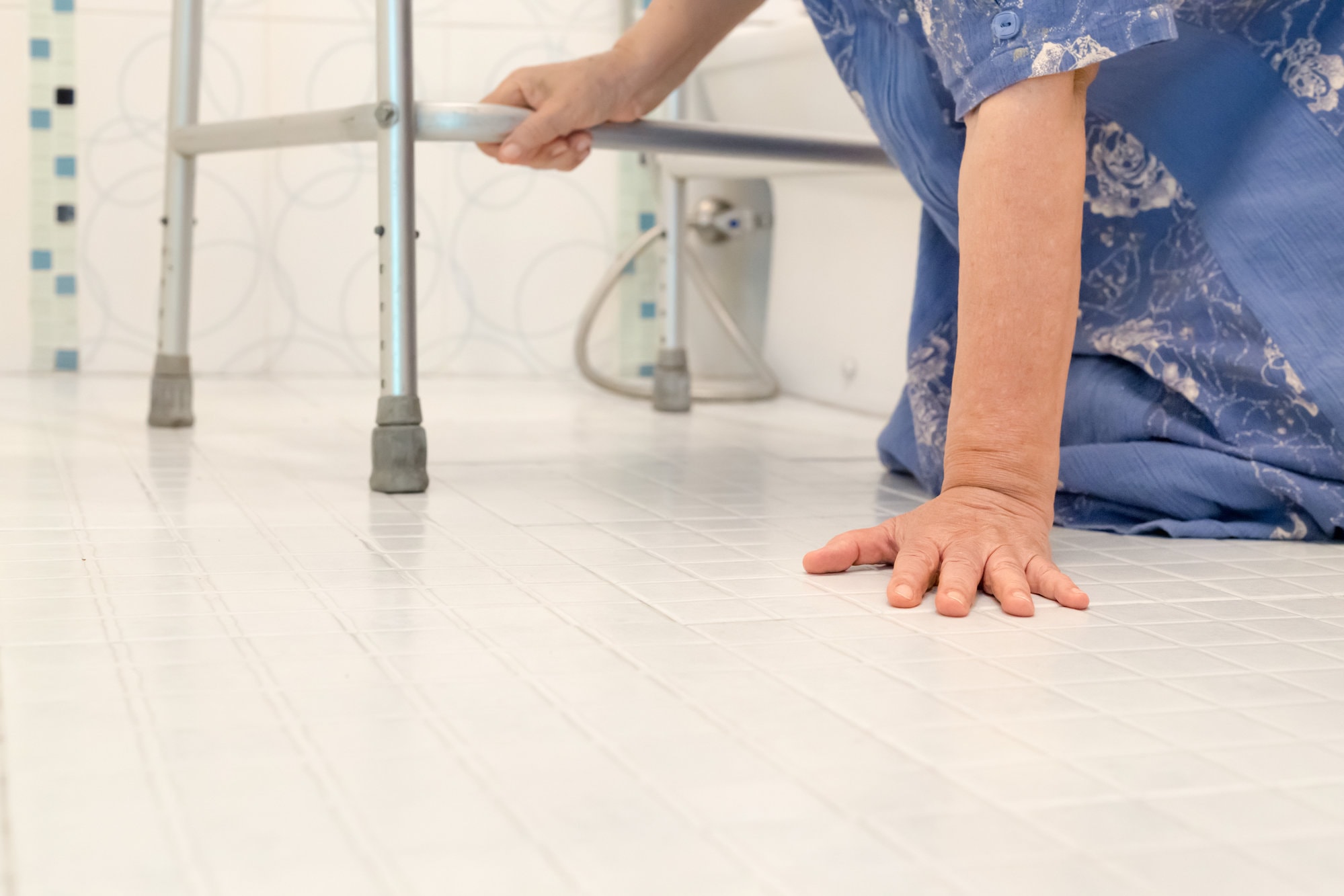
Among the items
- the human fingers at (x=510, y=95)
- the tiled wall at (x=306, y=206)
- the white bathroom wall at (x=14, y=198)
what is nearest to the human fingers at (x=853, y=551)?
the human fingers at (x=510, y=95)

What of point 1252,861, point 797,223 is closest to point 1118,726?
point 1252,861

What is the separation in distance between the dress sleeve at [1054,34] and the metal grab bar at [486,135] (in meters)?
0.42

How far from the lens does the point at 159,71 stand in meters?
2.20

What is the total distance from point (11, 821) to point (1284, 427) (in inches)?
35.1

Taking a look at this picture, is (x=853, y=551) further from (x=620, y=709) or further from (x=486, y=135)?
(x=486, y=135)

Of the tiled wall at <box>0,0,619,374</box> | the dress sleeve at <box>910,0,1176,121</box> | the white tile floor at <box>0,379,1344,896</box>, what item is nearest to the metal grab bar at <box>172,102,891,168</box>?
the white tile floor at <box>0,379,1344,896</box>

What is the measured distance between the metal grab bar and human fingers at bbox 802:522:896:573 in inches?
18.8

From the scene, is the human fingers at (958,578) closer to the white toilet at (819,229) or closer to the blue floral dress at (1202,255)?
the blue floral dress at (1202,255)

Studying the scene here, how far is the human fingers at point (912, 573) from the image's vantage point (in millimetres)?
832

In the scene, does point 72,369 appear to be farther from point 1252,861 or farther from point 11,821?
point 1252,861

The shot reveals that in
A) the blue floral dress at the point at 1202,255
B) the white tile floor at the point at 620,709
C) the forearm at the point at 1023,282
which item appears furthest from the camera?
the blue floral dress at the point at 1202,255

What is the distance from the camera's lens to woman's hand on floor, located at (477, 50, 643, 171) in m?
1.22

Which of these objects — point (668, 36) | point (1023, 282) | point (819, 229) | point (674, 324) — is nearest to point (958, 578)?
point (1023, 282)

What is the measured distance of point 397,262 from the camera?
1161mm
